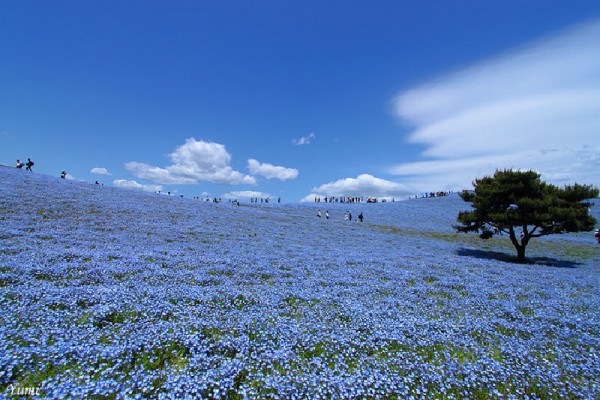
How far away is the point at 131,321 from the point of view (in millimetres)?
6262

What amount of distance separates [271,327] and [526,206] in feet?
75.8

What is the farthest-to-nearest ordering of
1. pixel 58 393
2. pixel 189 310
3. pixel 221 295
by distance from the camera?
pixel 221 295, pixel 189 310, pixel 58 393

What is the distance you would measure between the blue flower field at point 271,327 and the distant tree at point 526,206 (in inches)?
331

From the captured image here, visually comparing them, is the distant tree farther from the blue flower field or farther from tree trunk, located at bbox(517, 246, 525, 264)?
the blue flower field

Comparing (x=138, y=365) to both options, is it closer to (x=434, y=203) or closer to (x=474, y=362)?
(x=474, y=362)

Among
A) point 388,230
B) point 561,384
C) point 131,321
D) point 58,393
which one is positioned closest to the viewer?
point 58,393

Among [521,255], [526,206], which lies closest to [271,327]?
[526,206]

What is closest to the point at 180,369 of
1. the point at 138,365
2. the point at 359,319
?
the point at 138,365

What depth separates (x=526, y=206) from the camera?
21516mm

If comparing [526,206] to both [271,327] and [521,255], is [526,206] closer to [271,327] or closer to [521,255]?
[521,255]

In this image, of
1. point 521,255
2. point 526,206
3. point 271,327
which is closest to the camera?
point 271,327

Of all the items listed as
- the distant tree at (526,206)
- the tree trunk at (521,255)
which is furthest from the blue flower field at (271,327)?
the tree trunk at (521,255)

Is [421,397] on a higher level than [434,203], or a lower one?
lower

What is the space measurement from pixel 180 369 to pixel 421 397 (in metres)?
3.97
